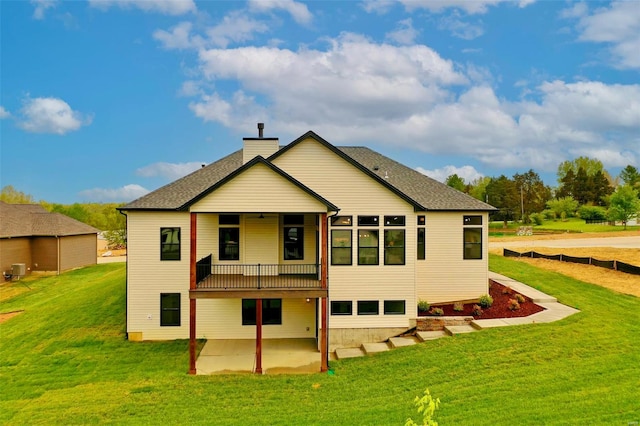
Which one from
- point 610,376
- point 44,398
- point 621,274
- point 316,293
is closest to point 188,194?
point 316,293

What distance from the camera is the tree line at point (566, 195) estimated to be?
56875 mm

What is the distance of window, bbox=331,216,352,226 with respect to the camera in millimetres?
14844

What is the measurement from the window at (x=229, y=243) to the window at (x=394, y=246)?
6139 millimetres

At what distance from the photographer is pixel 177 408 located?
31.8 feet

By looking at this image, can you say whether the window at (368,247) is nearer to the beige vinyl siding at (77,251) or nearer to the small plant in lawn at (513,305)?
the small plant in lawn at (513,305)

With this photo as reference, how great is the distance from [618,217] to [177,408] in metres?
66.5

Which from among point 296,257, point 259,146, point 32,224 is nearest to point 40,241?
point 32,224

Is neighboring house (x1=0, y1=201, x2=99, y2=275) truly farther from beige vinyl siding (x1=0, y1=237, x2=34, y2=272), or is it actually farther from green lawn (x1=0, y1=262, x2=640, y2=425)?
green lawn (x1=0, y1=262, x2=640, y2=425)

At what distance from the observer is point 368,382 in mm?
10844

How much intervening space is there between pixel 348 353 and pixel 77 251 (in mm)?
30400

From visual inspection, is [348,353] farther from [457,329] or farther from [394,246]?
[394,246]

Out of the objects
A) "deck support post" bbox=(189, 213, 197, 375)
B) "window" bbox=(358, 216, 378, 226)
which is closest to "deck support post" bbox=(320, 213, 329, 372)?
"window" bbox=(358, 216, 378, 226)

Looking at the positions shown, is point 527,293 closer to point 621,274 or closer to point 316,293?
point 621,274

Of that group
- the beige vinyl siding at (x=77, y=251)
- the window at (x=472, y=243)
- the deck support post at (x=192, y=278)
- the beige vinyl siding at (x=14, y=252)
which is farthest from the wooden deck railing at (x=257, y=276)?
the beige vinyl siding at (x=77, y=251)
